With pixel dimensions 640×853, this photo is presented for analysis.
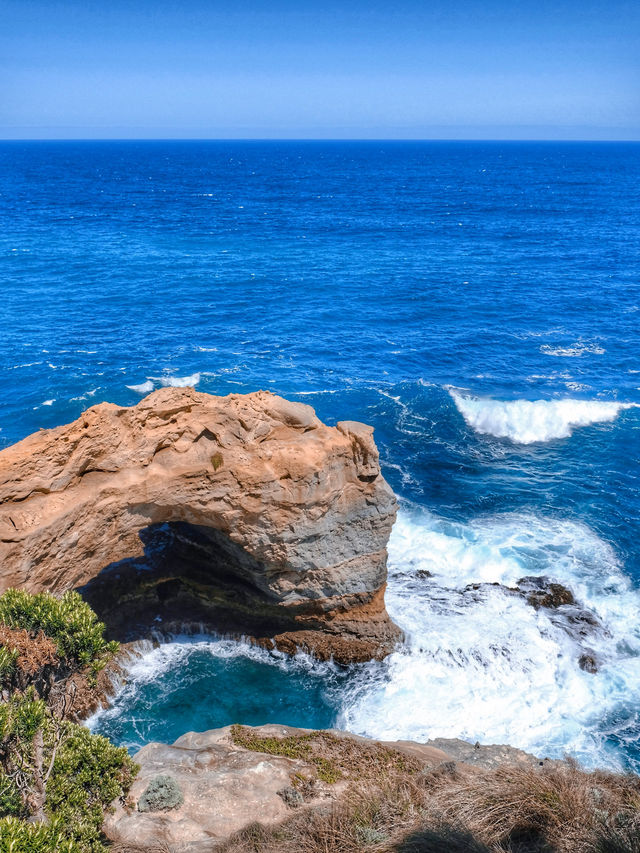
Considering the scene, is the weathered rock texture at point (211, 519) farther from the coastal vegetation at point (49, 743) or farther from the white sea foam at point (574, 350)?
the white sea foam at point (574, 350)

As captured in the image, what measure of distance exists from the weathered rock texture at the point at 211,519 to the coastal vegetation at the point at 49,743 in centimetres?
389

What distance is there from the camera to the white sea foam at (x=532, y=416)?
42906mm

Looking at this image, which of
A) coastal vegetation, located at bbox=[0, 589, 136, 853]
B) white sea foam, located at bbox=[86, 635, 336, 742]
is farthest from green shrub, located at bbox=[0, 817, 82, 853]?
white sea foam, located at bbox=[86, 635, 336, 742]

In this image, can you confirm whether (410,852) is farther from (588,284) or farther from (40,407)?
(588,284)

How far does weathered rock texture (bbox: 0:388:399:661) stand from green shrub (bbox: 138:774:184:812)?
7483mm

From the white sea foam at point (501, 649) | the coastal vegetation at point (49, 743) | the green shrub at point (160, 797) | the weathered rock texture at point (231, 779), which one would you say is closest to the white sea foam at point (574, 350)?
the white sea foam at point (501, 649)

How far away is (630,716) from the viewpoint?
24.0 meters

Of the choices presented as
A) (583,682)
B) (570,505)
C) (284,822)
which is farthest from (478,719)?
(570,505)

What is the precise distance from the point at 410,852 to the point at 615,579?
2004cm

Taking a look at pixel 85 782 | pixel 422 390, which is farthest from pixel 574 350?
pixel 85 782

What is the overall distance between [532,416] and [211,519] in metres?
27.9

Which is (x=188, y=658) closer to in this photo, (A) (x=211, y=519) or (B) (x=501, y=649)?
(A) (x=211, y=519)

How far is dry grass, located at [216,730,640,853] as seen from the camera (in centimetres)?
1469

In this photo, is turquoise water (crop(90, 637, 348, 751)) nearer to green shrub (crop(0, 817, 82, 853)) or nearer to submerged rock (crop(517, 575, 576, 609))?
submerged rock (crop(517, 575, 576, 609))
